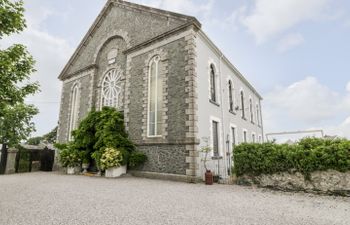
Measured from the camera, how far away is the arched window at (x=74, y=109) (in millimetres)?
15176

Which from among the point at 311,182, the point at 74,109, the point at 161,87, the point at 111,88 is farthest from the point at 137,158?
the point at 74,109

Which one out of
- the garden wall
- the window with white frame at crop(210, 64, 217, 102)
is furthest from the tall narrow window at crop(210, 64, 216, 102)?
the garden wall

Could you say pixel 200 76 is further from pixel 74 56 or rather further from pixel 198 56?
pixel 74 56

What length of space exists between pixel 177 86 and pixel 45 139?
2928cm

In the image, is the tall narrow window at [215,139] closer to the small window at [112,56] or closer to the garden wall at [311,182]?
the garden wall at [311,182]

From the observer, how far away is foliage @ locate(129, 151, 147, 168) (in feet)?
32.5

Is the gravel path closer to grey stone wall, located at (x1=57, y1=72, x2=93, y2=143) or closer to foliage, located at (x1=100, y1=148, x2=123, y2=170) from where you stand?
foliage, located at (x1=100, y1=148, x2=123, y2=170)

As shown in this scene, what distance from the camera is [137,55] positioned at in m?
12.1

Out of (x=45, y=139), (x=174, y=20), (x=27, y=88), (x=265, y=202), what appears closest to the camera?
(x=265, y=202)

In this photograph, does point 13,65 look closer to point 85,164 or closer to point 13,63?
point 13,63

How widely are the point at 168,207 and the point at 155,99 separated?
6.77 m

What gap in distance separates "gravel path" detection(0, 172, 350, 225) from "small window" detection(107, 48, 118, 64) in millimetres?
9556

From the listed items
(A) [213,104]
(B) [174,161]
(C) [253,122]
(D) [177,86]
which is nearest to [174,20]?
(D) [177,86]

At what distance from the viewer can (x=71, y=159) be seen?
11.6m
